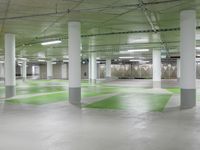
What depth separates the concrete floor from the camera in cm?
557

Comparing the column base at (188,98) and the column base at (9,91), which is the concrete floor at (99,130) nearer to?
the column base at (188,98)

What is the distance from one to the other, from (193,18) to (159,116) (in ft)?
14.1

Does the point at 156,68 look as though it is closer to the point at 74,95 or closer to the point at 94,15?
the point at 74,95

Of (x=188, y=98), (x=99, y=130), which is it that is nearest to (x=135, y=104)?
(x=188, y=98)

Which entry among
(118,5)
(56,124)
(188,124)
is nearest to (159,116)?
(188,124)

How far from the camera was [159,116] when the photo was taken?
8.96m

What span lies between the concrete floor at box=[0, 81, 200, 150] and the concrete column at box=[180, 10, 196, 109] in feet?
2.49

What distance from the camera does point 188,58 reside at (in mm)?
10531

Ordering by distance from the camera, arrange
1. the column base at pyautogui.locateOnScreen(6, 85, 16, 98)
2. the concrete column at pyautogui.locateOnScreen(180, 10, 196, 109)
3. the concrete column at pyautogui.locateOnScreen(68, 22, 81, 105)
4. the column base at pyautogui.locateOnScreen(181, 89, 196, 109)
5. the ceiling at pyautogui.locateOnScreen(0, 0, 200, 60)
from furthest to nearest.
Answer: the column base at pyautogui.locateOnScreen(6, 85, 16, 98) → the concrete column at pyautogui.locateOnScreen(68, 22, 81, 105) → the column base at pyautogui.locateOnScreen(181, 89, 196, 109) → the concrete column at pyautogui.locateOnScreen(180, 10, 196, 109) → the ceiling at pyautogui.locateOnScreen(0, 0, 200, 60)

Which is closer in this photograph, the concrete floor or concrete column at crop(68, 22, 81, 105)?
the concrete floor

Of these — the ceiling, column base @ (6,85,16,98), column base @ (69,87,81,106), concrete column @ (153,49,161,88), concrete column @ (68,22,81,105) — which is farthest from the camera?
concrete column @ (153,49,161,88)

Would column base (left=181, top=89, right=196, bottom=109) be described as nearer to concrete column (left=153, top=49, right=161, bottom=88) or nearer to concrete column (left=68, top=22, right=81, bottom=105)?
concrete column (left=68, top=22, right=81, bottom=105)

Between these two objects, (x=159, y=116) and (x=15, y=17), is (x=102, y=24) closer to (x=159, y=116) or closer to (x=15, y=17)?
(x=15, y=17)

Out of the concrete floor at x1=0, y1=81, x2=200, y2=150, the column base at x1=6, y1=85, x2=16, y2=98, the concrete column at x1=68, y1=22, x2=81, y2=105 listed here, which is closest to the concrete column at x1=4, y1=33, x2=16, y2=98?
the column base at x1=6, y1=85, x2=16, y2=98
